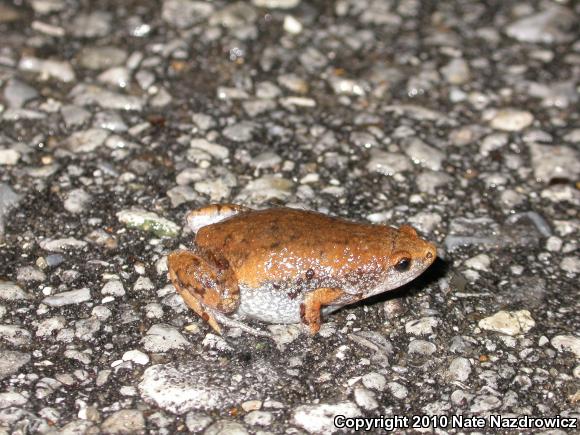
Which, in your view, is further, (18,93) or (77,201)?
(18,93)

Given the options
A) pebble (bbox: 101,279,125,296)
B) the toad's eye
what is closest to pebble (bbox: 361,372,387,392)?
the toad's eye

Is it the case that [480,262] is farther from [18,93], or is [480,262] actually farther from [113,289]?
[18,93]

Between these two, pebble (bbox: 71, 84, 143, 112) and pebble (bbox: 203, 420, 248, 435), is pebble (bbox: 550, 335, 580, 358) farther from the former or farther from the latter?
pebble (bbox: 71, 84, 143, 112)

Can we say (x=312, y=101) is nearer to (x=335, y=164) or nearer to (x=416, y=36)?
(x=335, y=164)

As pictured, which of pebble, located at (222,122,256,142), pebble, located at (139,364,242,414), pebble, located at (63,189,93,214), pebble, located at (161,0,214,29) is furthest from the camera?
pebble, located at (161,0,214,29)

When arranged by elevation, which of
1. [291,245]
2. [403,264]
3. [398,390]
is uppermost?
[291,245]

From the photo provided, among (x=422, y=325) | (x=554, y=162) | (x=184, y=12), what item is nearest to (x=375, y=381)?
(x=422, y=325)

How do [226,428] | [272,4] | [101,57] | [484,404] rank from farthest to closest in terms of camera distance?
[272,4] → [101,57] → [484,404] → [226,428]
